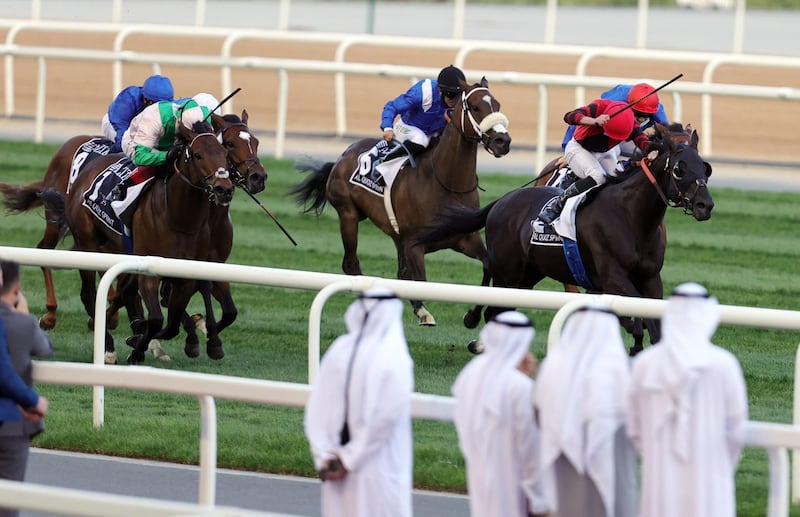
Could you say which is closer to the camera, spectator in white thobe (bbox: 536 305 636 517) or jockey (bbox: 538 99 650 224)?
spectator in white thobe (bbox: 536 305 636 517)

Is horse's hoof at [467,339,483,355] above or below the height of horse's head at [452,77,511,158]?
below

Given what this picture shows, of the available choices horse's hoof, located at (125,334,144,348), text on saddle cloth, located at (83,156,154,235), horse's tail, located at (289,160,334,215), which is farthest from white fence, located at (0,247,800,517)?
horse's tail, located at (289,160,334,215)

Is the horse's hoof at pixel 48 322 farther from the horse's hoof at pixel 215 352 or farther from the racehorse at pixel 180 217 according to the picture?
the horse's hoof at pixel 215 352

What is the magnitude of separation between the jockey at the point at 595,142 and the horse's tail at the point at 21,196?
356cm

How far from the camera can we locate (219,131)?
31.2ft

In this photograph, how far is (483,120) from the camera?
32.6ft

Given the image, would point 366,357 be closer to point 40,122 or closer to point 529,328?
point 529,328

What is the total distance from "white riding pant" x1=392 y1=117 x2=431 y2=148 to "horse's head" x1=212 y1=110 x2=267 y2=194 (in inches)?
61.6

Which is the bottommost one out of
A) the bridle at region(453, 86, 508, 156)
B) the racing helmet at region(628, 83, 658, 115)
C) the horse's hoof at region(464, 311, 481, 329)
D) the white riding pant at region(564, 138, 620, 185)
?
the horse's hoof at region(464, 311, 481, 329)

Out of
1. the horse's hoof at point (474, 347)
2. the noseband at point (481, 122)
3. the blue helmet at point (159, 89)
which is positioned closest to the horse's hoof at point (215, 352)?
the horse's hoof at point (474, 347)

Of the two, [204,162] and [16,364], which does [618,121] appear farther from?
[16,364]

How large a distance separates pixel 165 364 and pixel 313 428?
14.3 feet

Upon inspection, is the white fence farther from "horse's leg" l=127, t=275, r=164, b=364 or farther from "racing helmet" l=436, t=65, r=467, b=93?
"racing helmet" l=436, t=65, r=467, b=93

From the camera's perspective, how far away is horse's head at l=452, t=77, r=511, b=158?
985cm
